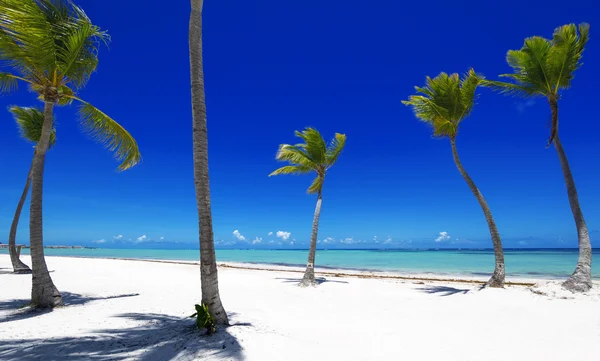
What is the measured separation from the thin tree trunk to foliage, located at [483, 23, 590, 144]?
1.27 ft

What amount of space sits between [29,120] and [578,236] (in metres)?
22.5

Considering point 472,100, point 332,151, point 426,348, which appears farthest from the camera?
point 332,151

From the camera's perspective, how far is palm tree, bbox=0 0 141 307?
6.89m

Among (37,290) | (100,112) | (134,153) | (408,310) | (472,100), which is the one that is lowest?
(408,310)

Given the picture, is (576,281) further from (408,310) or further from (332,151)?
(332,151)

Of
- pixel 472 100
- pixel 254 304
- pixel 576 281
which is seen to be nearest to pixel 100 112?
pixel 254 304

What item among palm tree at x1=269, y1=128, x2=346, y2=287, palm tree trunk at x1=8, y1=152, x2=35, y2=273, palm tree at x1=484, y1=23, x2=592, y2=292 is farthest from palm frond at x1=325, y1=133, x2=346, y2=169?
palm tree trunk at x1=8, y1=152, x2=35, y2=273

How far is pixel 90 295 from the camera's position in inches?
404

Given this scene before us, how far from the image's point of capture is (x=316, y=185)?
1619cm

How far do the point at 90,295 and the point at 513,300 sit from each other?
43.5ft

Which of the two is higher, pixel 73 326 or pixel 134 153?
pixel 134 153

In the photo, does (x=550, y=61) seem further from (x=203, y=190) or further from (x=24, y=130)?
(x=24, y=130)

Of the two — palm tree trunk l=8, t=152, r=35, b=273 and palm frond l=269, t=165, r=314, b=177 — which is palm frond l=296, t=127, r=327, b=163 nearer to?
palm frond l=269, t=165, r=314, b=177

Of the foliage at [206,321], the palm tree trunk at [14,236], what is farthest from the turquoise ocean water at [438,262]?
the palm tree trunk at [14,236]
